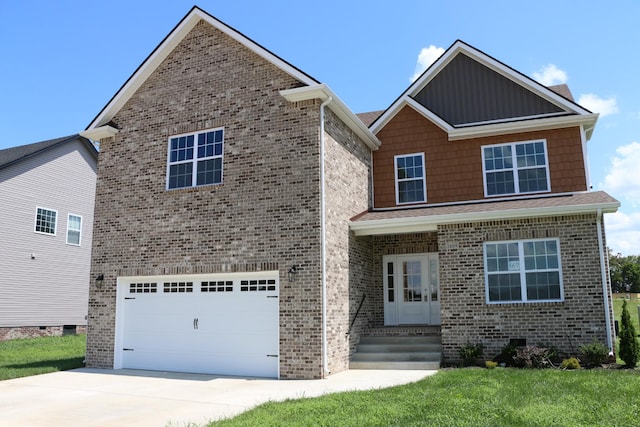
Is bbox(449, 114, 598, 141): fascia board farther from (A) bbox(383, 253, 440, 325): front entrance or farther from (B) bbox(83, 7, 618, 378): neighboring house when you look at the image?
(A) bbox(383, 253, 440, 325): front entrance

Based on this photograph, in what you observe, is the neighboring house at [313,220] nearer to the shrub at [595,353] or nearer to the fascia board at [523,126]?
the fascia board at [523,126]

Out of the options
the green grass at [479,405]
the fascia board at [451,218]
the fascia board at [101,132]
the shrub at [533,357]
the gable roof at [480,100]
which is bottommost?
the green grass at [479,405]

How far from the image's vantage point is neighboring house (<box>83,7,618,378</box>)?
1273cm

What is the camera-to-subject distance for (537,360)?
11.9 m

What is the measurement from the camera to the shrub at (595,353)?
11720mm

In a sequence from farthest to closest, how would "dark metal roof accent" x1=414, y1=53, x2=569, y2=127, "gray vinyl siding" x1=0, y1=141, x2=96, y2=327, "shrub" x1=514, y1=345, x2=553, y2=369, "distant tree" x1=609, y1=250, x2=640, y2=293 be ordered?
1. "distant tree" x1=609, y1=250, x2=640, y2=293
2. "gray vinyl siding" x1=0, y1=141, x2=96, y2=327
3. "dark metal roof accent" x1=414, y1=53, x2=569, y2=127
4. "shrub" x1=514, y1=345, x2=553, y2=369

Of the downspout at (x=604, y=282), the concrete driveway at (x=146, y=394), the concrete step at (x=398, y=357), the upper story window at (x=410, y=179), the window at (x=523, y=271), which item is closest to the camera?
the concrete driveway at (x=146, y=394)

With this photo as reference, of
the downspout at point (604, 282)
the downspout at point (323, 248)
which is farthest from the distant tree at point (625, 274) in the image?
the downspout at point (323, 248)

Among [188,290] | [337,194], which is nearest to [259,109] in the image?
[337,194]

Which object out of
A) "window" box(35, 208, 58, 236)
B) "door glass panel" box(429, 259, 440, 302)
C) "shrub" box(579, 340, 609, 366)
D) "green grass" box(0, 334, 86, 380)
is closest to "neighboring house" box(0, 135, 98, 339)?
"window" box(35, 208, 58, 236)

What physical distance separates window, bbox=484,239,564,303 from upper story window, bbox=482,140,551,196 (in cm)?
307

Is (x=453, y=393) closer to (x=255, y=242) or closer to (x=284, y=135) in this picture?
(x=255, y=242)

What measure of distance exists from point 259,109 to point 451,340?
7.50 m

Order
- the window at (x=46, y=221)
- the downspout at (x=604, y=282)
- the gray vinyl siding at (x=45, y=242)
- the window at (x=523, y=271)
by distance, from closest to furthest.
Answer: the downspout at (x=604, y=282)
the window at (x=523, y=271)
the gray vinyl siding at (x=45, y=242)
the window at (x=46, y=221)
